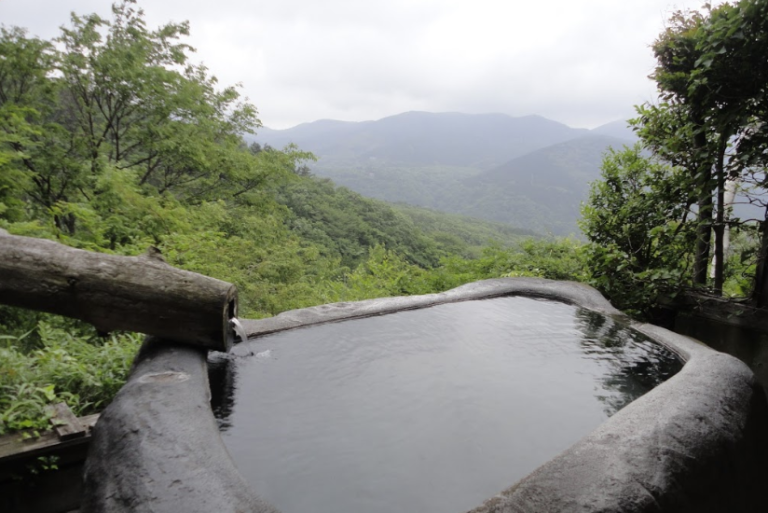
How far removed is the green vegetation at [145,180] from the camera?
16.6 ft

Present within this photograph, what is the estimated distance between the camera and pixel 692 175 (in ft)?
14.2

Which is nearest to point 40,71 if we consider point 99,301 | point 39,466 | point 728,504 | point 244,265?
point 244,265

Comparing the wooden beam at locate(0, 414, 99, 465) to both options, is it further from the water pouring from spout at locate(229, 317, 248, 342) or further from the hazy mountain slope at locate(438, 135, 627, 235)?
the hazy mountain slope at locate(438, 135, 627, 235)

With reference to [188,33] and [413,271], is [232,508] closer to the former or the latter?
[413,271]

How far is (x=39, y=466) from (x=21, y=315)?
337cm

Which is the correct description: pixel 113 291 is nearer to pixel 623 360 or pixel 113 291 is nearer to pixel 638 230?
pixel 623 360

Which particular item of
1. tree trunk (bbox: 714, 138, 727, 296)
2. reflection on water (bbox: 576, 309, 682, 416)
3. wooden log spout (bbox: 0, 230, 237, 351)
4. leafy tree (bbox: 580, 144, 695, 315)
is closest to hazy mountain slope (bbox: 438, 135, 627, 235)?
leafy tree (bbox: 580, 144, 695, 315)

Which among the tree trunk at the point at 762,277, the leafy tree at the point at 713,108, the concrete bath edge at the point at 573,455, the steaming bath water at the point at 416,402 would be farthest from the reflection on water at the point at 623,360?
the leafy tree at the point at 713,108

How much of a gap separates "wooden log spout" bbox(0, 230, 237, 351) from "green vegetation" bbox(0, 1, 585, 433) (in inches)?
26.1

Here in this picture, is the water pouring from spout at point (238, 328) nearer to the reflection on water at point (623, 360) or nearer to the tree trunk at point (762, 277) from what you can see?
the reflection on water at point (623, 360)

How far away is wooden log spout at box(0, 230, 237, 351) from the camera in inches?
90.3

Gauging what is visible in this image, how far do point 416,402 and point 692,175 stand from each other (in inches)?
152

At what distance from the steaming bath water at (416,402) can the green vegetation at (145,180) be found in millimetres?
1254

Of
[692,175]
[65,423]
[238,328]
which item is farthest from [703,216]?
[65,423]
